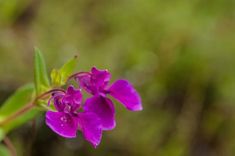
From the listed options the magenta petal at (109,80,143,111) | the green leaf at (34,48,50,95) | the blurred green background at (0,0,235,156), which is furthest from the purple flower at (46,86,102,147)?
the blurred green background at (0,0,235,156)

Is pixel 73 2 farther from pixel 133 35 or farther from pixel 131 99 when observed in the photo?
pixel 131 99

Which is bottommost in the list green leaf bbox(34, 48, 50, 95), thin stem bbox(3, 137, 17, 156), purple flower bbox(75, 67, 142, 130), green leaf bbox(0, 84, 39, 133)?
thin stem bbox(3, 137, 17, 156)

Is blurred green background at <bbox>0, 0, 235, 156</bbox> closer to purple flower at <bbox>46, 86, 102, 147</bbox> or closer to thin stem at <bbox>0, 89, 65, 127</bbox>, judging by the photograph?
thin stem at <bbox>0, 89, 65, 127</bbox>

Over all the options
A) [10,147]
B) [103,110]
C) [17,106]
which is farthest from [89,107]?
[10,147]

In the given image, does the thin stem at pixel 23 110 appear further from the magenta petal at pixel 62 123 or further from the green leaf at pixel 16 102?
the magenta petal at pixel 62 123

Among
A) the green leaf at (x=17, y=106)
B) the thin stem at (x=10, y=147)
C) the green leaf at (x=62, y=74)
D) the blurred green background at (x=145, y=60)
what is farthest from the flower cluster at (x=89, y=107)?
the blurred green background at (x=145, y=60)

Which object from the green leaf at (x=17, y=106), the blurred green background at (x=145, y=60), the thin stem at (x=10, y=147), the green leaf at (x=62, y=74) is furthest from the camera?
the blurred green background at (x=145, y=60)

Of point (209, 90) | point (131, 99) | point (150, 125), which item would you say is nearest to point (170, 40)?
point (209, 90)
